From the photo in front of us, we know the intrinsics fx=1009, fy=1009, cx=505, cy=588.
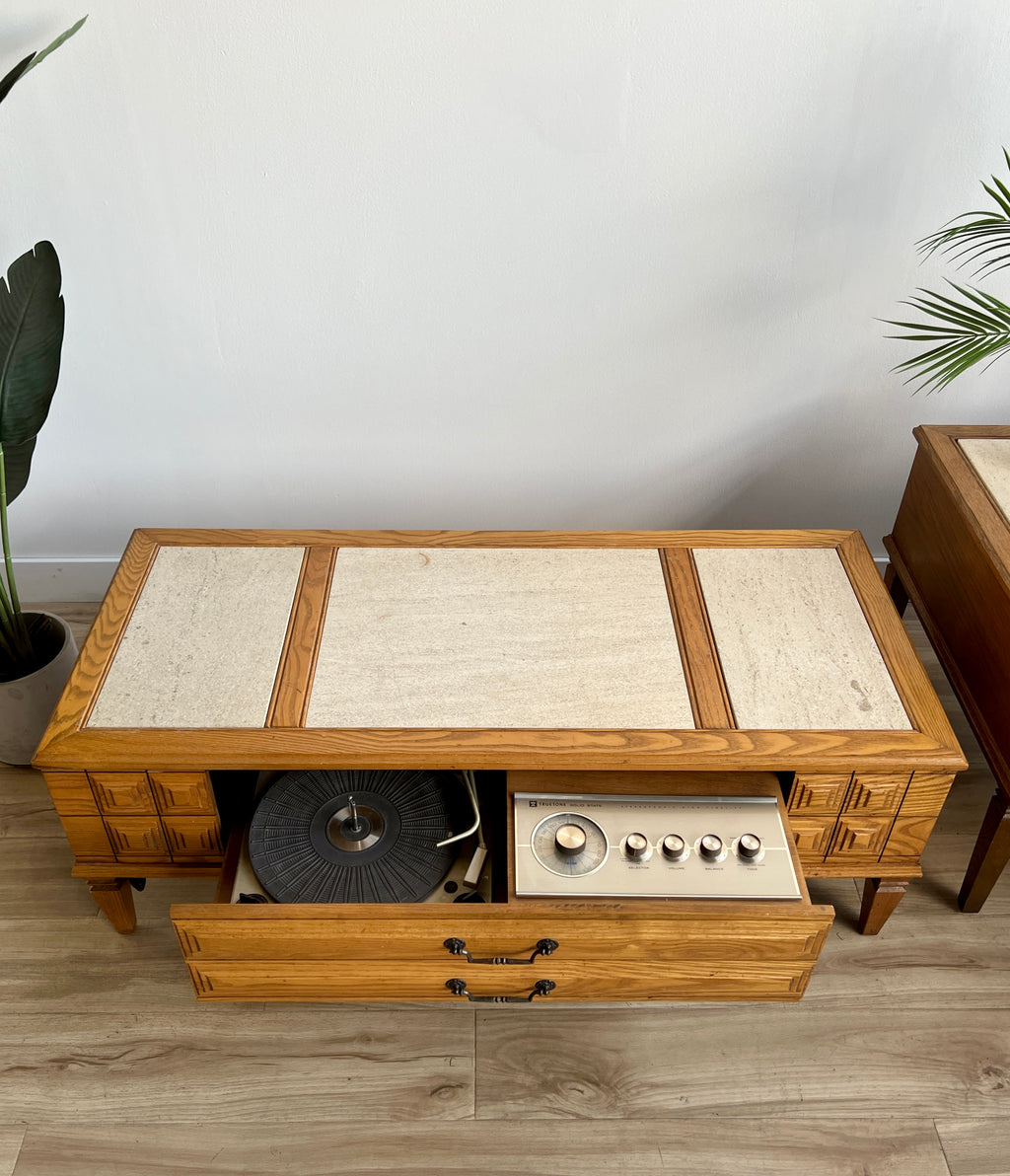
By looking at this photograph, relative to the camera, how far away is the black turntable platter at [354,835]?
1.13 m

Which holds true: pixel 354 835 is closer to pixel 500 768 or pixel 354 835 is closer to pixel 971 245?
pixel 500 768

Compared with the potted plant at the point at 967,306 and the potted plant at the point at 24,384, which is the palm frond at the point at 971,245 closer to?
the potted plant at the point at 967,306

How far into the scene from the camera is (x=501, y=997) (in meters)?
1.11

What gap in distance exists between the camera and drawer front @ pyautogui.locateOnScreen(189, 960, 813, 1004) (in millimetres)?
1076

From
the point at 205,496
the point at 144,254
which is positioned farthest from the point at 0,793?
the point at 144,254

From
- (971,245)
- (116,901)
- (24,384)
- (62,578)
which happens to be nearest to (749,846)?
(116,901)

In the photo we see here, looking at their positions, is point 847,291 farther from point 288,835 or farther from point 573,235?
point 288,835

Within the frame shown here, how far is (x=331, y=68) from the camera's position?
4.03 feet

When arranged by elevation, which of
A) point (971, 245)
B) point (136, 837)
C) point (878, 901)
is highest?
point (971, 245)

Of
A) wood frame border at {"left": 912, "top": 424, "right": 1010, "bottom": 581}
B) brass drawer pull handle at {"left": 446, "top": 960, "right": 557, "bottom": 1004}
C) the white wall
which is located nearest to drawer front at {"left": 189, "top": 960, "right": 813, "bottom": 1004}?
brass drawer pull handle at {"left": 446, "top": 960, "right": 557, "bottom": 1004}

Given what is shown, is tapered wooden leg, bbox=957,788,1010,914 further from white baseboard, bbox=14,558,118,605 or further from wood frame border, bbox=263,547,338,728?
white baseboard, bbox=14,558,118,605

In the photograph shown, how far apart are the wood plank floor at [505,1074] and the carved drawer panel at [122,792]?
247mm

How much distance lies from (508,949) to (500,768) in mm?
192

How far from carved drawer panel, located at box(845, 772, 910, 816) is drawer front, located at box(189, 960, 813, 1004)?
20 cm
